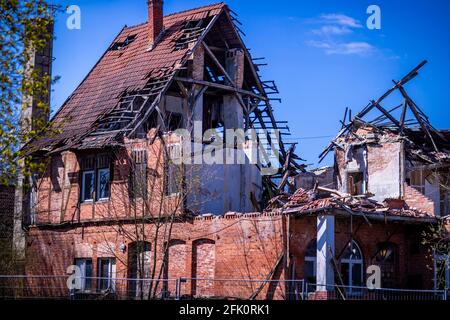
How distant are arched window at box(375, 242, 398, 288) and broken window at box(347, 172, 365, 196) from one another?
539 centimetres

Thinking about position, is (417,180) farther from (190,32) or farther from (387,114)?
(190,32)

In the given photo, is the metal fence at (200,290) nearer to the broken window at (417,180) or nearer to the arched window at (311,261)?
the arched window at (311,261)

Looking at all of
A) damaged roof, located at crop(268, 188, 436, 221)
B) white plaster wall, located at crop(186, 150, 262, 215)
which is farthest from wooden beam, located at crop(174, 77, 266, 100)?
damaged roof, located at crop(268, 188, 436, 221)

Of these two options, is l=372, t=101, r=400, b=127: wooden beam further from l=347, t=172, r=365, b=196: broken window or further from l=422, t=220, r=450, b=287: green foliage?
l=422, t=220, r=450, b=287: green foliage

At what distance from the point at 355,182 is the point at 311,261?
8.38 m

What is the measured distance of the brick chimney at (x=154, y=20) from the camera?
33438 mm

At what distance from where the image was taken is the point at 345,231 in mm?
25500

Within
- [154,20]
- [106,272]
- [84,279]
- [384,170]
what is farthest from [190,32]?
[84,279]

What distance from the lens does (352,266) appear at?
25.9m

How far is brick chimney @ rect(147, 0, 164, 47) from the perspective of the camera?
3344cm

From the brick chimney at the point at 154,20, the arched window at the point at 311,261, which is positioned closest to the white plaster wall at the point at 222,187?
the arched window at the point at 311,261

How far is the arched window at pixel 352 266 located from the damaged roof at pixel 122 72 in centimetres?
1028
